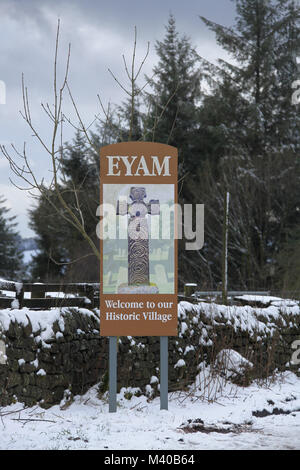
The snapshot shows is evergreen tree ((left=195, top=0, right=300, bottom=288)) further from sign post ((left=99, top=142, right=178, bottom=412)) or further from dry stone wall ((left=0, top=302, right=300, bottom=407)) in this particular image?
sign post ((left=99, top=142, right=178, bottom=412))

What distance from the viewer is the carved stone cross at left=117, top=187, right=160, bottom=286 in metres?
8.16

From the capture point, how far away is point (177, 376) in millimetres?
9891

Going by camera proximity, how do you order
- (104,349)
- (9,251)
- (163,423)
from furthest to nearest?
(9,251) → (104,349) → (163,423)

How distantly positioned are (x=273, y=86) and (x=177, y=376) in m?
27.3

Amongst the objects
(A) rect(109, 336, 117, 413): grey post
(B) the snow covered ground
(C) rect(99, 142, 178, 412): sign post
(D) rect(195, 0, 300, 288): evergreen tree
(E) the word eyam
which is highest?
(D) rect(195, 0, 300, 288): evergreen tree

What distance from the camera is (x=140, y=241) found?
8.23 m

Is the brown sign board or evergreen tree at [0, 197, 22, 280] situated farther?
evergreen tree at [0, 197, 22, 280]

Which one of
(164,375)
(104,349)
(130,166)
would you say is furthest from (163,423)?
(130,166)

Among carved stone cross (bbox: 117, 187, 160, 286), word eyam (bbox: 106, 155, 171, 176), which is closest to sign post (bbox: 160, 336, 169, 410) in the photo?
carved stone cross (bbox: 117, 187, 160, 286)

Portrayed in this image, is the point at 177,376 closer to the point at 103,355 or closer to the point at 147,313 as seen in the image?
the point at 103,355

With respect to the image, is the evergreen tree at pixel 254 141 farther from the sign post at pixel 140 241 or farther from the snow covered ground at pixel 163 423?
the sign post at pixel 140 241

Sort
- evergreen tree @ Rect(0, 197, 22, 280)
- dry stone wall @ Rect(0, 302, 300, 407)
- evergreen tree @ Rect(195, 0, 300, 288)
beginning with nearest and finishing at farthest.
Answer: dry stone wall @ Rect(0, 302, 300, 407)
evergreen tree @ Rect(195, 0, 300, 288)
evergreen tree @ Rect(0, 197, 22, 280)

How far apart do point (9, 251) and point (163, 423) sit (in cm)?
3824

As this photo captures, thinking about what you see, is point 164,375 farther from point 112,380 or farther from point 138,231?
point 138,231
